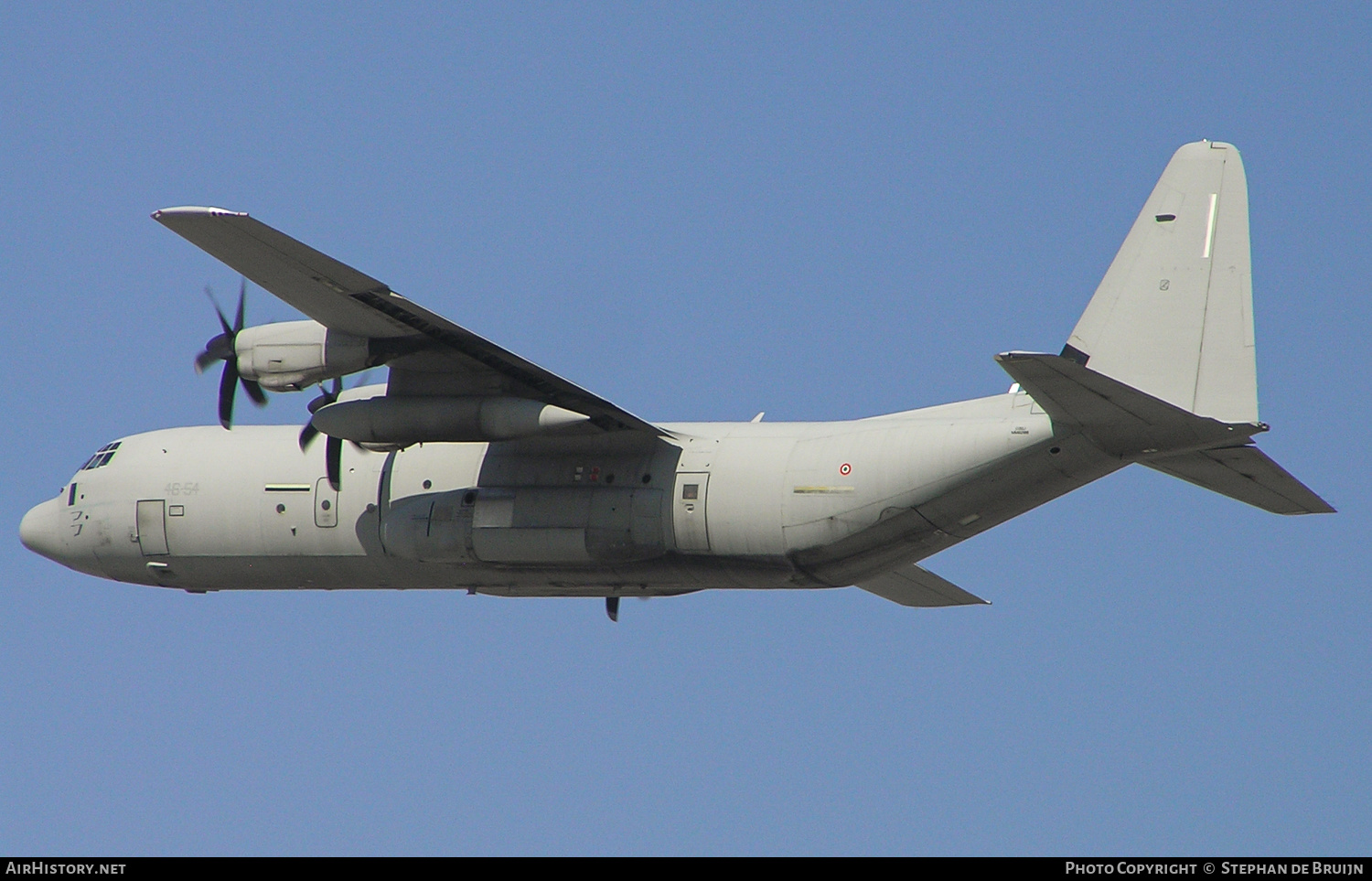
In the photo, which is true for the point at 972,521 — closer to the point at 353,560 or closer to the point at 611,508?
the point at 611,508

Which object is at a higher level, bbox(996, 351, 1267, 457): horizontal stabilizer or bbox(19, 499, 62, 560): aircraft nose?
bbox(996, 351, 1267, 457): horizontal stabilizer

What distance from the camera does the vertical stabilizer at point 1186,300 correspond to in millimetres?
20922

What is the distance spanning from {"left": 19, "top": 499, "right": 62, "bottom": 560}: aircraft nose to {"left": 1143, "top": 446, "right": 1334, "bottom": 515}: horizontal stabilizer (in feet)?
53.6

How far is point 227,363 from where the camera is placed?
24.1 m

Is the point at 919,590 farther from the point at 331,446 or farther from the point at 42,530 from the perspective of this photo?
the point at 42,530

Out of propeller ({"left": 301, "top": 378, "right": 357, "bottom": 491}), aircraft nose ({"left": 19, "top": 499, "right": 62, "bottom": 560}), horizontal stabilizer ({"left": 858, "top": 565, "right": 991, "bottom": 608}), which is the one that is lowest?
horizontal stabilizer ({"left": 858, "top": 565, "right": 991, "bottom": 608})

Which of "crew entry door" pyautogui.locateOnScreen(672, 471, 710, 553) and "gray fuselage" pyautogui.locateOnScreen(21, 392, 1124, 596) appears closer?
"gray fuselage" pyautogui.locateOnScreen(21, 392, 1124, 596)

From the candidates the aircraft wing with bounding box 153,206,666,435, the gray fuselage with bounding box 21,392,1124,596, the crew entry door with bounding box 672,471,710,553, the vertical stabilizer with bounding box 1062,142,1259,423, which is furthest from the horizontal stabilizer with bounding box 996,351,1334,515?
the aircraft wing with bounding box 153,206,666,435

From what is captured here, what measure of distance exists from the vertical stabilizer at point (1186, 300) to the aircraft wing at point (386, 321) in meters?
6.14

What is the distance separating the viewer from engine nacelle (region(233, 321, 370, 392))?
23.0 meters

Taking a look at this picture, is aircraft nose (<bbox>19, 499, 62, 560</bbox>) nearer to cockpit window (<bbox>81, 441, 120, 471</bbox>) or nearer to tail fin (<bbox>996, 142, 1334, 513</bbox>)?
cockpit window (<bbox>81, 441, 120, 471</bbox>)

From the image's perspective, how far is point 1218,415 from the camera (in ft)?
68.1

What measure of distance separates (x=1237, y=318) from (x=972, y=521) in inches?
163
